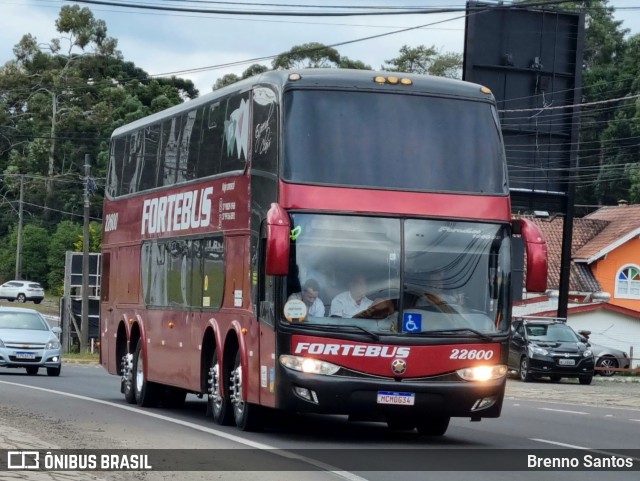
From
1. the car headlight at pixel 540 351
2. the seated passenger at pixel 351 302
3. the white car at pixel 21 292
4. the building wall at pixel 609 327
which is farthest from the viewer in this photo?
the white car at pixel 21 292

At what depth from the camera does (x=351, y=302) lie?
51.8 ft

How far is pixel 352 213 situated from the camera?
15914 millimetres

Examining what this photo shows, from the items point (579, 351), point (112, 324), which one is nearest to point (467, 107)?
point (112, 324)

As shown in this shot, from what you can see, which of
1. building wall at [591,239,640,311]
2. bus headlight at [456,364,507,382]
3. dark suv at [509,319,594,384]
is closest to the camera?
bus headlight at [456,364,507,382]

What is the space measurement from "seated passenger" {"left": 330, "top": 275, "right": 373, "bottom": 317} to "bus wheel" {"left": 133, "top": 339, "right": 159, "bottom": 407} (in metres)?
7.48

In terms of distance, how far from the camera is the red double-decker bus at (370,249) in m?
15.7

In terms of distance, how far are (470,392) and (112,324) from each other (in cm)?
1026

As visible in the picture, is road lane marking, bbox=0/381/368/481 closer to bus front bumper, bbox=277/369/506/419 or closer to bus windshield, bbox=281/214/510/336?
bus front bumper, bbox=277/369/506/419

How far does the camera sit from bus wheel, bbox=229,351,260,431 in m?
17.4

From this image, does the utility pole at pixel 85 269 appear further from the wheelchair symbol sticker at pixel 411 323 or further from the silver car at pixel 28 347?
the wheelchair symbol sticker at pixel 411 323

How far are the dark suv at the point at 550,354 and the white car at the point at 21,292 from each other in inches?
2108

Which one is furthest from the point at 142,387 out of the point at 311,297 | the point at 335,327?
Answer: the point at 335,327

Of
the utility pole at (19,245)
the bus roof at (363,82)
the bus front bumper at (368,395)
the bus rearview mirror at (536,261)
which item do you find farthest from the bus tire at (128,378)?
the utility pole at (19,245)

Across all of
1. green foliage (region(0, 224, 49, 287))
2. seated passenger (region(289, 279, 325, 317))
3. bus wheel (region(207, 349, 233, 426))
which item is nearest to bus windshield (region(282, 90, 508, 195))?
seated passenger (region(289, 279, 325, 317))
